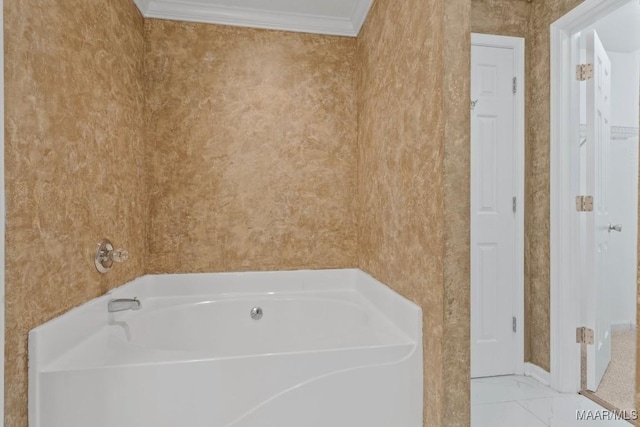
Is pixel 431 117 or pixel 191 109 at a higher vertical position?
pixel 191 109

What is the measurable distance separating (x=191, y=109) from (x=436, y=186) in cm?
154

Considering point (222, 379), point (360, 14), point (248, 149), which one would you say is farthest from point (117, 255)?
point (360, 14)

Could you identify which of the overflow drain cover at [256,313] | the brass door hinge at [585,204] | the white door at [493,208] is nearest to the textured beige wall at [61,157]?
the overflow drain cover at [256,313]

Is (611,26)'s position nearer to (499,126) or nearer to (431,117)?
(499,126)

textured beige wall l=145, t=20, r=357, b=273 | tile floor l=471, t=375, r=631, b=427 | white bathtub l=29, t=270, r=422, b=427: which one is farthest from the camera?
textured beige wall l=145, t=20, r=357, b=273

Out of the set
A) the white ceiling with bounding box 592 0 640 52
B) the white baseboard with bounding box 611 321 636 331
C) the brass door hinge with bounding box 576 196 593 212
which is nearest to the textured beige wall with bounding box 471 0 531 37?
the white ceiling with bounding box 592 0 640 52

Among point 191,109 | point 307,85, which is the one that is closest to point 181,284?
point 191,109

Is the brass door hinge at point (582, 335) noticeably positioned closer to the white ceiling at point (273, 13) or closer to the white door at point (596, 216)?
the white door at point (596, 216)

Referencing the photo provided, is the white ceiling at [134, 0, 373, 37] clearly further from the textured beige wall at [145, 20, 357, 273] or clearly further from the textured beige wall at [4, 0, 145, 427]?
the textured beige wall at [4, 0, 145, 427]

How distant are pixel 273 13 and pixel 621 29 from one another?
9.27ft

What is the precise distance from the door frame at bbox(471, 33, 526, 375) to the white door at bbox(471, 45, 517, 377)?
0.7 inches

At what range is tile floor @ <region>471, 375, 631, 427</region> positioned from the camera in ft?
5.75

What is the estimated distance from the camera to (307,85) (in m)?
2.17

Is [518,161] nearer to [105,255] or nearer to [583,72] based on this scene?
[583,72]
